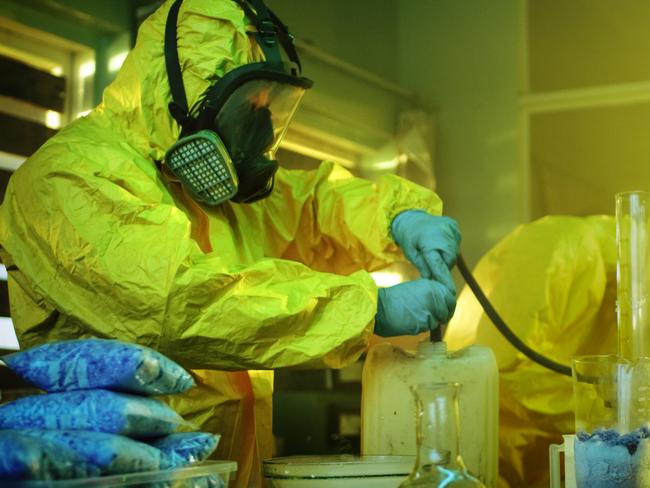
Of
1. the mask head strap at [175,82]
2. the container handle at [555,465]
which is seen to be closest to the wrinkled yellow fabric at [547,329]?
the container handle at [555,465]

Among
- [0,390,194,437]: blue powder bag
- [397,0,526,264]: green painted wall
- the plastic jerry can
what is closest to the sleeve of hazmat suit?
the plastic jerry can

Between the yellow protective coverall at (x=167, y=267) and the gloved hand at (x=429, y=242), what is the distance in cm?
29

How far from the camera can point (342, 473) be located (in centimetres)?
144

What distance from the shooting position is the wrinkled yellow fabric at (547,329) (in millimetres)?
2184

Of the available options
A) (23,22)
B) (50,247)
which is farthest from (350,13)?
(50,247)

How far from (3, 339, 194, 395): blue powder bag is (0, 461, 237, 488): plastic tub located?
0.13 metres

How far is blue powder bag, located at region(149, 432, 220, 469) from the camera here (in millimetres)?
1292

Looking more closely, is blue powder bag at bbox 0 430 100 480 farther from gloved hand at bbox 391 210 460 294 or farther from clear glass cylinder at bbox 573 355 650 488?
gloved hand at bbox 391 210 460 294

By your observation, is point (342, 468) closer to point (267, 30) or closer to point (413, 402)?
point (413, 402)

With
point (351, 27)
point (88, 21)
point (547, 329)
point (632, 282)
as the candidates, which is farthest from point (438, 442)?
point (351, 27)

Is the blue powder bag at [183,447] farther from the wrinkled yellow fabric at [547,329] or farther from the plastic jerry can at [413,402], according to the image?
the wrinkled yellow fabric at [547,329]

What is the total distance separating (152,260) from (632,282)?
905 millimetres

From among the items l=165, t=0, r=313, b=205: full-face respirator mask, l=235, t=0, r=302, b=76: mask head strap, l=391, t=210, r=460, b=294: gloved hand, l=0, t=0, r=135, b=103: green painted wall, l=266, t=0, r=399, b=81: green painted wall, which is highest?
l=266, t=0, r=399, b=81: green painted wall

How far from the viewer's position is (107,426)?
4.01ft
